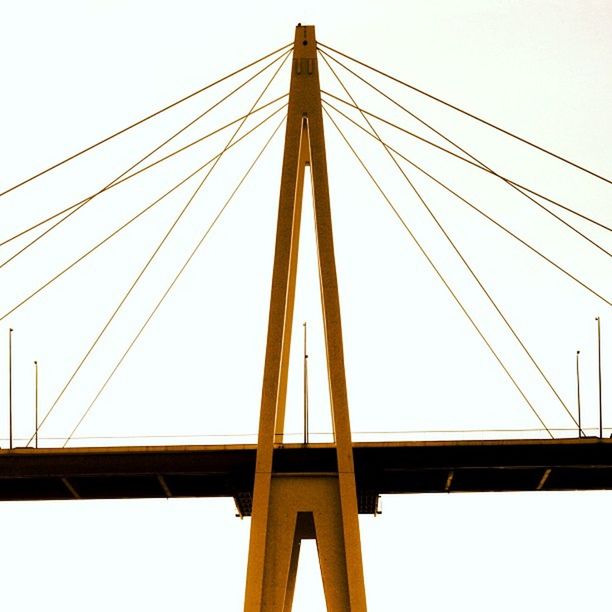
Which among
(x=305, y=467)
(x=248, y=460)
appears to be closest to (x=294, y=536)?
(x=305, y=467)

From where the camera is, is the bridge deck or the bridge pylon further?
the bridge deck

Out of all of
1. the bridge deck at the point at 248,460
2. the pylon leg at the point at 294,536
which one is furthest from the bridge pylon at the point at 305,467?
the bridge deck at the point at 248,460

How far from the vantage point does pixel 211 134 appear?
64.9 meters

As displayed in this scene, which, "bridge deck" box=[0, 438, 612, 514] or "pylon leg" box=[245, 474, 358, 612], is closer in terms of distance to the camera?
"pylon leg" box=[245, 474, 358, 612]

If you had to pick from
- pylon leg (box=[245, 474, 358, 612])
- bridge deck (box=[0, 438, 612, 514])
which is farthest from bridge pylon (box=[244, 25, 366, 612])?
bridge deck (box=[0, 438, 612, 514])

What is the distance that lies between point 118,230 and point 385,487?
1125 cm

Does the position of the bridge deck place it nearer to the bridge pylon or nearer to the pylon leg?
the pylon leg

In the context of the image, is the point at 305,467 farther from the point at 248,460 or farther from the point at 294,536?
the point at 248,460

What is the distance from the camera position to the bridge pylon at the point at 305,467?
5906 centimetres

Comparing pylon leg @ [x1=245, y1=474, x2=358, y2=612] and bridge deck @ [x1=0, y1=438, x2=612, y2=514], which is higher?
bridge deck @ [x1=0, y1=438, x2=612, y2=514]

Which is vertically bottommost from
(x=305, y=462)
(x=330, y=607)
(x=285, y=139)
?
(x=330, y=607)

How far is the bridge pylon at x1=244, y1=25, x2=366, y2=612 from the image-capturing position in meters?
59.1

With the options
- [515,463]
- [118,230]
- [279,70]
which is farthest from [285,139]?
[515,463]

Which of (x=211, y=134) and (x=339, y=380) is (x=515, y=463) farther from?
(x=211, y=134)
